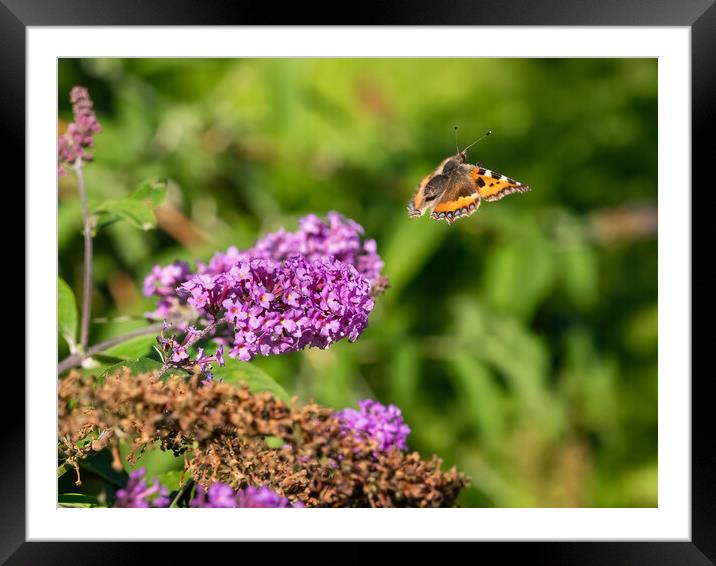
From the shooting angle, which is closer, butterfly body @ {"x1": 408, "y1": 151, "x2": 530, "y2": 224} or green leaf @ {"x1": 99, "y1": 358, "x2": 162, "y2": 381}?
green leaf @ {"x1": 99, "y1": 358, "x2": 162, "y2": 381}

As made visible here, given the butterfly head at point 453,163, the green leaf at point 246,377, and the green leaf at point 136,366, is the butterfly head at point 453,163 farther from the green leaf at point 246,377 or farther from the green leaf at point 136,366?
the green leaf at point 136,366

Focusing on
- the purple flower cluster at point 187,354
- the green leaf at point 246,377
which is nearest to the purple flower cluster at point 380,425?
the green leaf at point 246,377

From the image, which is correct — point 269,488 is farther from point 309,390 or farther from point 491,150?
point 491,150

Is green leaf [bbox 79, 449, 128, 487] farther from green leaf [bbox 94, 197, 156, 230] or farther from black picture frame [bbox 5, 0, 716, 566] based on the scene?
green leaf [bbox 94, 197, 156, 230]

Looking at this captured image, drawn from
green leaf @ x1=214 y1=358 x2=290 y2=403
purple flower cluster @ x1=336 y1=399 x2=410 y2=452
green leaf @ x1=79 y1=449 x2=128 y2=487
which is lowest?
green leaf @ x1=79 y1=449 x2=128 y2=487

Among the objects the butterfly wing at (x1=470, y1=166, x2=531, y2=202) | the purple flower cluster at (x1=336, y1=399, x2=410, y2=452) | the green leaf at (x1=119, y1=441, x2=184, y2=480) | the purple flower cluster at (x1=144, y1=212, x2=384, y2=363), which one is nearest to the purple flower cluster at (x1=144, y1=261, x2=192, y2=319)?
the purple flower cluster at (x1=144, y1=212, x2=384, y2=363)
